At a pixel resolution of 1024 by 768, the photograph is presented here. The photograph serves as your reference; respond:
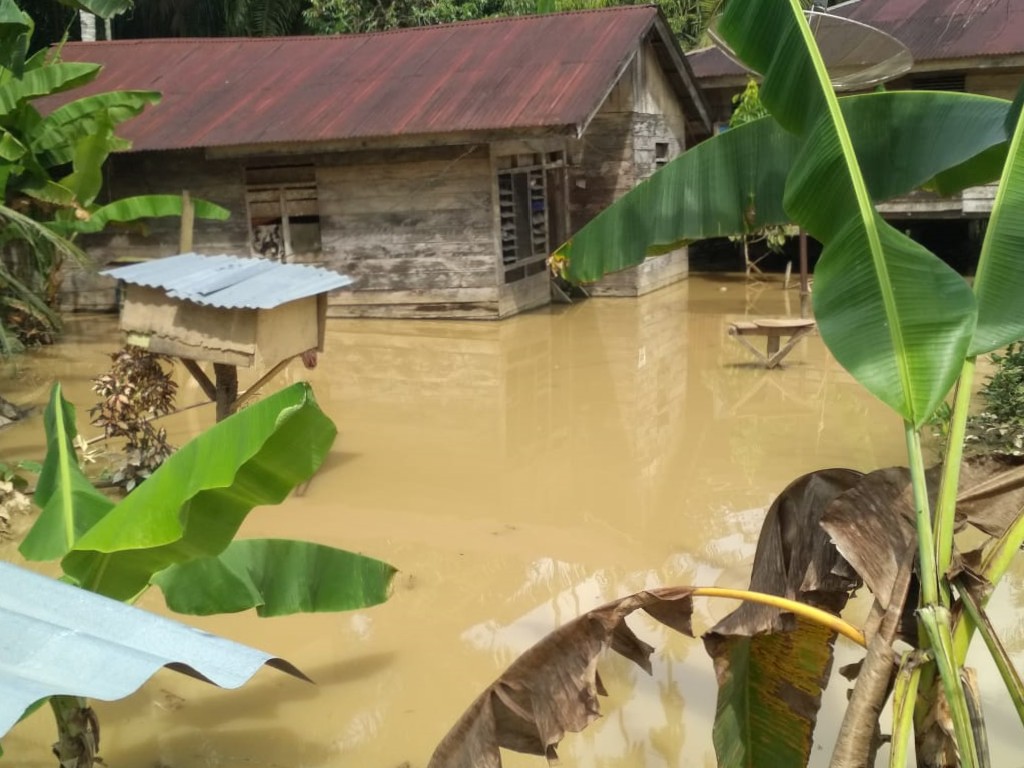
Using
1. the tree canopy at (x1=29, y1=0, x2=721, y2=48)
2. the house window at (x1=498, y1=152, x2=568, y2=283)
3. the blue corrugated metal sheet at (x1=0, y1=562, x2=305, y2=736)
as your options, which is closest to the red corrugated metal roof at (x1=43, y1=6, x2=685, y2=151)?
the house window at (x1=498, y1=152, x2=568, y2=283)

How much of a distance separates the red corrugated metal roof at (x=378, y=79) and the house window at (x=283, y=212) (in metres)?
0.90

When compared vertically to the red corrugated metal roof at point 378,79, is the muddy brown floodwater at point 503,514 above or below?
below

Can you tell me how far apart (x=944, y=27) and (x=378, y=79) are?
840 centimetres

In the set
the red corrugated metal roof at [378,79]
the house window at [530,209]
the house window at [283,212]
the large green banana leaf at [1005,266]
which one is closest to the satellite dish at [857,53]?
the large green banana leaf at [1005,266]

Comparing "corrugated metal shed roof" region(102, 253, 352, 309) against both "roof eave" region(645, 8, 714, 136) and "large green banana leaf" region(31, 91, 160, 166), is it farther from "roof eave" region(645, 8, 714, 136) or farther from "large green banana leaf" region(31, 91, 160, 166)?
"roof eave" region(645, 8, 714, 136)

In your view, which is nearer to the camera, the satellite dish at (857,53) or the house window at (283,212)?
the satellite dish at (857,53)

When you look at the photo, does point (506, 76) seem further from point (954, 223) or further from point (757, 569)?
point (757, 569)

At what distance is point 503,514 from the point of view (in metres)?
6.85

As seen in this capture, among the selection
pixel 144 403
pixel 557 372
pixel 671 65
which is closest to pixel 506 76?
pixel 671 65

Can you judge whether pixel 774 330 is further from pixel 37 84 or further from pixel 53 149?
pixel 53 149

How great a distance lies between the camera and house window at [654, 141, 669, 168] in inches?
614

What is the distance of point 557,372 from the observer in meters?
10.7

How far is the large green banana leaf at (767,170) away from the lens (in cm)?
315

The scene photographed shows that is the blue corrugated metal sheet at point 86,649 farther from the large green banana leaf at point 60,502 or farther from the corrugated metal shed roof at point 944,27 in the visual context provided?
the corrugated metal shed roof at point 944,27
